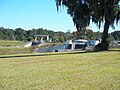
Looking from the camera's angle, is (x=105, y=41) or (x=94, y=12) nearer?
(x=94, y=12)

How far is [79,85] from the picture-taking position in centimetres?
949

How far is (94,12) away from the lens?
3450 cm

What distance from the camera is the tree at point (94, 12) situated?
111 ft

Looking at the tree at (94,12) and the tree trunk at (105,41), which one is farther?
the tree trunk at (105,41)

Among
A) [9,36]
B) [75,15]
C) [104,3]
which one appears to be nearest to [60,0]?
[75,15]

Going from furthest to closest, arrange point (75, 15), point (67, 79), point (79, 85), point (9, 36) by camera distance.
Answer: point (9, 36)
point (75, 15)
point (67, 79)
point (79, 85)

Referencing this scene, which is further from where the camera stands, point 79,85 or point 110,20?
point 110,20

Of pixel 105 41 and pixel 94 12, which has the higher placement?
pixel 94 12

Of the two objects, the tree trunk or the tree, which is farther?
the tree trunk

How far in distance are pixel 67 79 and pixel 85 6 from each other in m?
24.6

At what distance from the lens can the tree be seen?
1330 inches

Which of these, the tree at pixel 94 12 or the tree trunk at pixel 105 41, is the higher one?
the tree at pixel 94 12

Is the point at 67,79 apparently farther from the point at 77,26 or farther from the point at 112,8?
the point at 77,26

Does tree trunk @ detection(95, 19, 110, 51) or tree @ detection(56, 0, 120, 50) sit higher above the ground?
tree @ detection(56, 0, 120, 50)
